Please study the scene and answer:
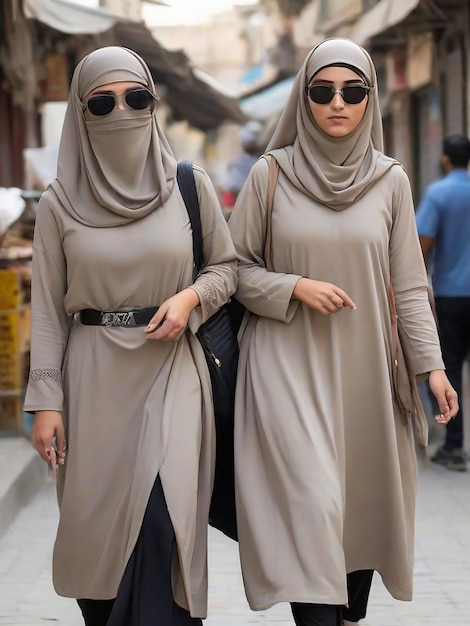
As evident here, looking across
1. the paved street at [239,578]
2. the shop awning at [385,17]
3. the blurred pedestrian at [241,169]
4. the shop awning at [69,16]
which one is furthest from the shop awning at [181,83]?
the paved street at [239,578]

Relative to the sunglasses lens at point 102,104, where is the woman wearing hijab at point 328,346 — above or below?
below

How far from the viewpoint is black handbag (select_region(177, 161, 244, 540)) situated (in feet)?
11.7

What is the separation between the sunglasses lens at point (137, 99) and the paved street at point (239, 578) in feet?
6.51

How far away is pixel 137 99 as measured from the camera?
3398 millimetres

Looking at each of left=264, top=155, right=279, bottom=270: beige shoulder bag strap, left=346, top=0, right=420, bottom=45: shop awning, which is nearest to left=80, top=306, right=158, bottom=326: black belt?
left=264, top=155, right=279, bottom=270: beige shoulder bag strap

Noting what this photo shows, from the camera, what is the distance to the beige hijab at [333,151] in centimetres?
352

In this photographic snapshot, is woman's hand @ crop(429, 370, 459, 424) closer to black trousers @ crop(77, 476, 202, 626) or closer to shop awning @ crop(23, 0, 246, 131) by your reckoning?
black trousers @ crop(77, 476, 202, 626)

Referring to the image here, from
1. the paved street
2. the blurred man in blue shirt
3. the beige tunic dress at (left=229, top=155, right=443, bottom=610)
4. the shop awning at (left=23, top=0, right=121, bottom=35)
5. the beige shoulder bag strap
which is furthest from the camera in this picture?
the shop awning at (left=23, top=0, right=121, bottom=35)

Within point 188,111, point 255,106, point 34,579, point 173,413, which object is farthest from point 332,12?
point 173,413

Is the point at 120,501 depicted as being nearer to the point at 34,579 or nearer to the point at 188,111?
the point at 34,579

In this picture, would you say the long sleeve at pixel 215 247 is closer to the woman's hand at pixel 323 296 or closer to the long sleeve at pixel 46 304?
the woman's hand at pixel 323 296

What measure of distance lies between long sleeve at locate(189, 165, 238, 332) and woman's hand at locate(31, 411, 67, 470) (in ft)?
1.73

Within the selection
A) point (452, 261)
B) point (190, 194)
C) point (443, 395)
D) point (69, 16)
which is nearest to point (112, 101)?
point (190, 194)

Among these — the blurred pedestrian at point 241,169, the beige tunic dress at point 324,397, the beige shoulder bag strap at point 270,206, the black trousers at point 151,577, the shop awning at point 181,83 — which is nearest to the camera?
the black trousers at point 151,577
